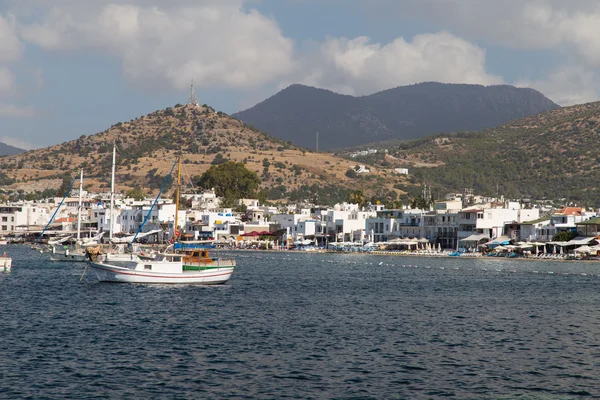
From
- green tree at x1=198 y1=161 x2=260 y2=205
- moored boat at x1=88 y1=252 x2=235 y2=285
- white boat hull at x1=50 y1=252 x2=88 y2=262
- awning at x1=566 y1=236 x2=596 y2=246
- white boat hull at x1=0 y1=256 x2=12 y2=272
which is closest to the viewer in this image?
moored boat at x1=88 y1=252 x2=235 y2=285

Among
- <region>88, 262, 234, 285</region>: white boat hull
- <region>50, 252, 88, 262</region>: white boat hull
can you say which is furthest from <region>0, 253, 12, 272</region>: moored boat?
<region>50, 252, 88, 262</region>: white boat hull

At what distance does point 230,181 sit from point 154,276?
12878cm

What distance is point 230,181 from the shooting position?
191500mm

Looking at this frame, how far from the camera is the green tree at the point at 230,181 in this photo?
191m

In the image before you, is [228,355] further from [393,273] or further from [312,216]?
[312,216]

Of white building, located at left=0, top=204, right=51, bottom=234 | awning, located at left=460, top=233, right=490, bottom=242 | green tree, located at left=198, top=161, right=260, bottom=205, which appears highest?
green tree, located at left=198, top=161, right=260, bottom=205

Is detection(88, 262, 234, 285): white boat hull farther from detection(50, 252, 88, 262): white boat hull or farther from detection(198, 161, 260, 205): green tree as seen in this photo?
detection(198, 161, 260, 205): green tree

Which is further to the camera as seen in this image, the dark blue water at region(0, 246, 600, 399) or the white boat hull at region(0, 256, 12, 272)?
the white boat hull at region(0, 256, 12, 272)

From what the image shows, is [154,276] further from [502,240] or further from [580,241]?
[502,240]

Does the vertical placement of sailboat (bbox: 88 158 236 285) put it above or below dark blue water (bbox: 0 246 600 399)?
above

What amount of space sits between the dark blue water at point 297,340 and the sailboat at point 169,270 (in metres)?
1.16

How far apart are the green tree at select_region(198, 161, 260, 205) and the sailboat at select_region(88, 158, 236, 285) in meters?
123

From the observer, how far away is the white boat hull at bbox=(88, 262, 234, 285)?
207 feet

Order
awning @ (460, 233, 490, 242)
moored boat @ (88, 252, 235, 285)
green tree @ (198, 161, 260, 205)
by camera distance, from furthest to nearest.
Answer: green tree @ (198, 161, 260, 205) → awning @ (460, 233, 490, 242) → moored boat @ (88, 252, 235, 285)
